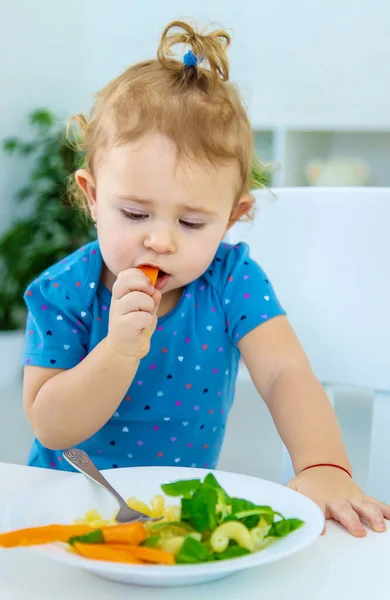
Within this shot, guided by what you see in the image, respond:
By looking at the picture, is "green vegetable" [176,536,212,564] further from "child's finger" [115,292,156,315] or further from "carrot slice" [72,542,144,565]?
Result: "child's finger" [115,292,156,315]

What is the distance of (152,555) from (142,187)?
1.57 feet

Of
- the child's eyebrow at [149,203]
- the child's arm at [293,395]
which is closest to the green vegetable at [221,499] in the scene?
the child's arm at [293,395]

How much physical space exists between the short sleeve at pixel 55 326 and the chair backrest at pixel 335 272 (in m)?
0.30

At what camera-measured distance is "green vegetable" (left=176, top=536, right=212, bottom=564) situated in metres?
0.54

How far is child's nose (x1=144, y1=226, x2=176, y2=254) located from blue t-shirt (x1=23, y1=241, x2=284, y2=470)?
216mm

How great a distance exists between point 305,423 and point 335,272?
0.30 m

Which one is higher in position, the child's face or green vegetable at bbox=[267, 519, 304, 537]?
the child's face

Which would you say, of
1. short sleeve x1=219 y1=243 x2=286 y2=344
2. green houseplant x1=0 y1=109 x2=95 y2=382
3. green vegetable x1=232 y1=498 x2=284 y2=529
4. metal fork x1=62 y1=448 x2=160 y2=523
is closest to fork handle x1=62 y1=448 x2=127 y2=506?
metal fork x1=62 y1=448 x2=160 y2=523

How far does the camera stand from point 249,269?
116 cm

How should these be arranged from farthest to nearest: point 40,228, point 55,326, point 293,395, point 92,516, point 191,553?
point 40,228 → point 55,326 → point 293,395 → point 92,516 → point 191,553

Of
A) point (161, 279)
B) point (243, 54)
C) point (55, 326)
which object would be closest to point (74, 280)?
point (55, 326)

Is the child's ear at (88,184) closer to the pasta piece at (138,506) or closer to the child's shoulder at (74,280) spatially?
the child's shoulder at (74,280)

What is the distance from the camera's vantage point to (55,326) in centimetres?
108

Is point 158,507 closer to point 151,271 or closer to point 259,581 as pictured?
point 259,581
